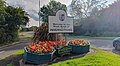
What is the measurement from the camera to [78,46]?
10781 millimetres

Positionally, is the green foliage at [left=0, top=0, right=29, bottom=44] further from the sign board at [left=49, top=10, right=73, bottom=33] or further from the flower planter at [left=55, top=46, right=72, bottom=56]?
A: the flower planter at [left=55, top=46, right=72, bottom=56]

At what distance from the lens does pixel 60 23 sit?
10781 mm

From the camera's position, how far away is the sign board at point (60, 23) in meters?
10.6

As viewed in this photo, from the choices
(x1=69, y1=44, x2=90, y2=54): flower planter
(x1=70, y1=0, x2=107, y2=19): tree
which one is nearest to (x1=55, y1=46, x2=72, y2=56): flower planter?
(x1=69, y1=44, x2=90, y2=54): flower planter

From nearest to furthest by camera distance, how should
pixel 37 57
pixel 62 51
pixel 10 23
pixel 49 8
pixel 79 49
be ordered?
Answer: pixel 37 57
pixel 62 51
pixel 79 49
pixel 10 23
pixel 49 8

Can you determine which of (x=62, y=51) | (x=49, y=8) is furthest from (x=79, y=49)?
(x=49, y=8)

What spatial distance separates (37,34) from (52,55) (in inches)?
180

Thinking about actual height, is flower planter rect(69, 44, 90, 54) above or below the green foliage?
below

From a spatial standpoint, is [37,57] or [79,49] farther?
[79,49]

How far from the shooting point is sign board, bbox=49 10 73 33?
1061cm

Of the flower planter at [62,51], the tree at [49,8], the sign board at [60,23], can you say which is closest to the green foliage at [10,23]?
the sign board at [60,23]

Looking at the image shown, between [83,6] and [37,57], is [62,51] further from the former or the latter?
[83,6]

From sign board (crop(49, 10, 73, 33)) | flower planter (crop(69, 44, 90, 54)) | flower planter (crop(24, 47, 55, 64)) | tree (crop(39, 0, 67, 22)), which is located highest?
tree (crop(39, 0, 67, 22))

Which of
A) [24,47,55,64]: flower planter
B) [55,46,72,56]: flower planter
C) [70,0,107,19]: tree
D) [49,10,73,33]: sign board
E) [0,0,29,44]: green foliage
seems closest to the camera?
[24,47,55,64]: flower planter
